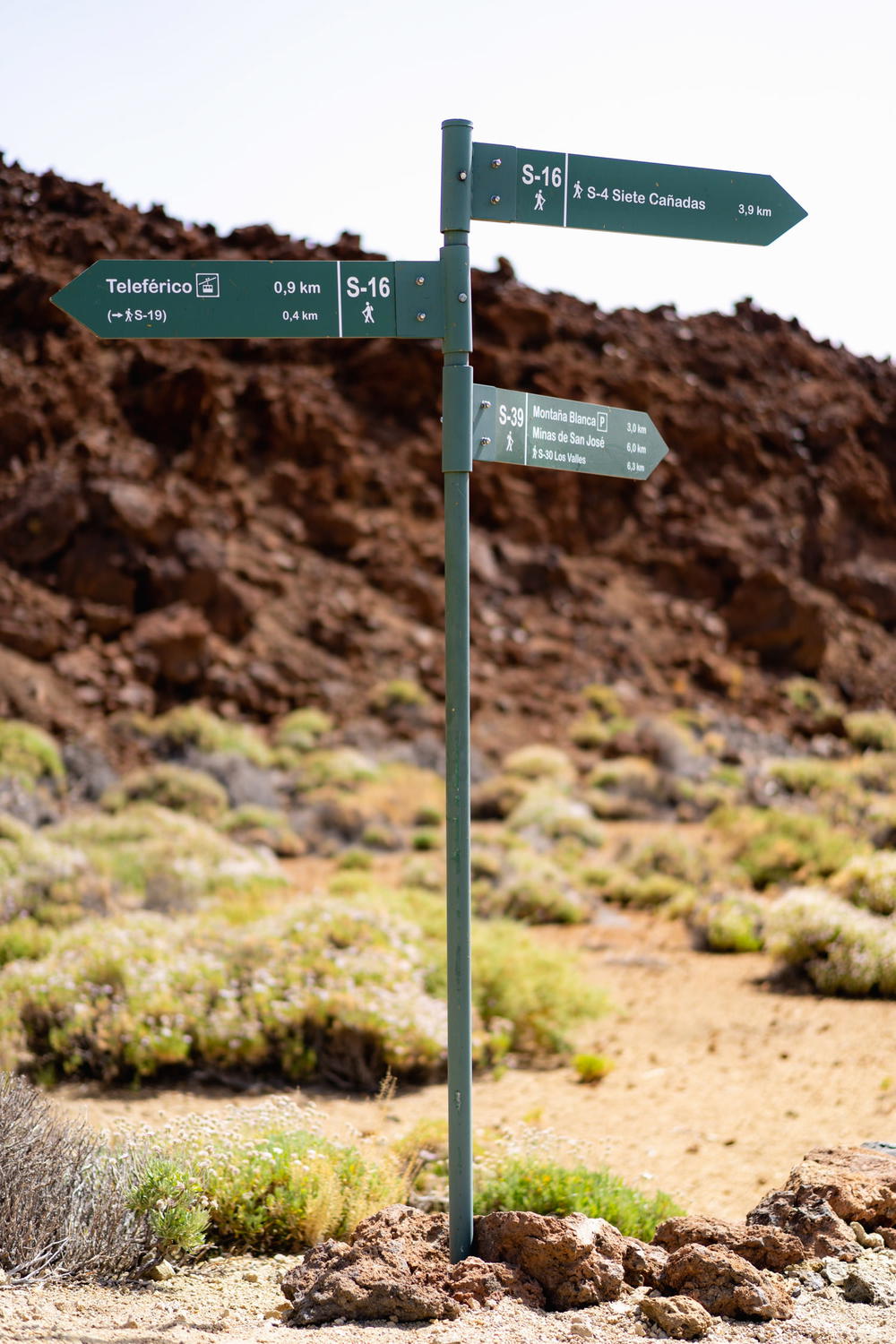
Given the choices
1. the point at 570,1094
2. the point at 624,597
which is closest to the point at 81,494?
the point at 624,597

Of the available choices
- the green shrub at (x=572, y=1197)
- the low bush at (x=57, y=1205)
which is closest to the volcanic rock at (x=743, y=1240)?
the green shrub at (x=572, y=1197)

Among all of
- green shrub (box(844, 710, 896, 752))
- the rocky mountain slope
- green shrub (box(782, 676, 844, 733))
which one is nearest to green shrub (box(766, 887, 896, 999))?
the rocky mountain slope

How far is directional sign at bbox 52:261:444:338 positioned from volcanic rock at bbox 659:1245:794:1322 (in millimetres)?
2720

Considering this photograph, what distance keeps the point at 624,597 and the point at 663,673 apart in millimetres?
2236

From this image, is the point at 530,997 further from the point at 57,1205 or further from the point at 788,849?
the point at 788,849

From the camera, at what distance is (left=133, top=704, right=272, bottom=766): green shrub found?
19953mm

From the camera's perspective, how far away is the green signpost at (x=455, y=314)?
11.2 feet

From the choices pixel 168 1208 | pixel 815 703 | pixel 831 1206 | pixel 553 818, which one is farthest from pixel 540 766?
pixel 168 1208

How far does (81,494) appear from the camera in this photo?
2184cm

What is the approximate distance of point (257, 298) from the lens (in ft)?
11.4

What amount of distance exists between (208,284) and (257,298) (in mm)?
146

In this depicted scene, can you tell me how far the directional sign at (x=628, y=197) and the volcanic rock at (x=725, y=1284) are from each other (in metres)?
2.98

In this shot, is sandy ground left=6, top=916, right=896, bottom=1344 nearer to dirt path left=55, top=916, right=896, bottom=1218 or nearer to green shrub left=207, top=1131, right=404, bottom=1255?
dirt path left=55, top=916, right=896, bottom=1218

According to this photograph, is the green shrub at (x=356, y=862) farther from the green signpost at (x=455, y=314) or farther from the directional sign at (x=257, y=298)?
the directional sign at (x=257, y=298)
